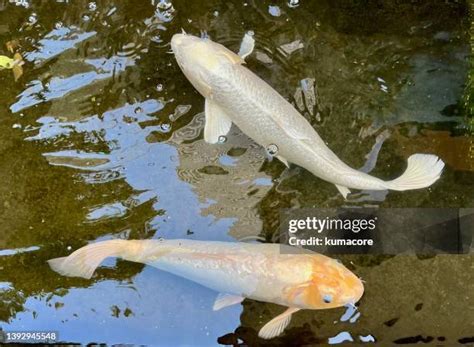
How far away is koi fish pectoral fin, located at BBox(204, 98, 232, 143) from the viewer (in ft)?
6.43

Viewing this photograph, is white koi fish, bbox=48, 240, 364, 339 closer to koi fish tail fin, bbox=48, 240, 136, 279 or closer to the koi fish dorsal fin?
koi fish tail fin, bbox=48, 240, 136, 279

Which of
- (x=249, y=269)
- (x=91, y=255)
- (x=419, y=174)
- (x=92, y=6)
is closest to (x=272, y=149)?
(x=249, y=269)

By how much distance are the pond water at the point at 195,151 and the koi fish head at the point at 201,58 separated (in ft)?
0.43

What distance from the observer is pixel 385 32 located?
6.81ft

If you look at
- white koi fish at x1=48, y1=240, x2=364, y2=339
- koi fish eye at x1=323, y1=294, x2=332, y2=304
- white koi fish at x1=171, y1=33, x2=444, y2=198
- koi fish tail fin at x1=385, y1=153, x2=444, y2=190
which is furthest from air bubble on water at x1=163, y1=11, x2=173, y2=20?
koi fish eye at x1=323, y1=294, x2=332, y2=304

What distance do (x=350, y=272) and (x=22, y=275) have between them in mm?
1156

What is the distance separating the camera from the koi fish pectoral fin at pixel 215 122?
1.96m

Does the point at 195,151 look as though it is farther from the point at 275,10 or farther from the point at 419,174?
the point at 419,174

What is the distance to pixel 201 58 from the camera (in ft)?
6.23

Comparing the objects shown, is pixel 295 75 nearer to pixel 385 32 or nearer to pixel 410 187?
pixel 385 32

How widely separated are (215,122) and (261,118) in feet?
0.56

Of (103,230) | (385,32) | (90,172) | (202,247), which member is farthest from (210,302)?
(385,32)

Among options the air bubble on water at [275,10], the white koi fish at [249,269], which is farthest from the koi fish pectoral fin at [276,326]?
the air bubble on water at [275,10]

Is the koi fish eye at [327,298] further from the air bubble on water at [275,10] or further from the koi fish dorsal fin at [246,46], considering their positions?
the air bubble on water at [275,10]
